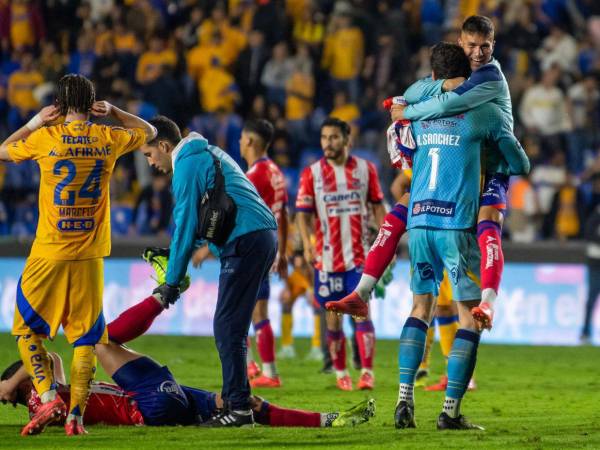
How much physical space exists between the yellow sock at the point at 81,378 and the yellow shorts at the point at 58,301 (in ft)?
0.30

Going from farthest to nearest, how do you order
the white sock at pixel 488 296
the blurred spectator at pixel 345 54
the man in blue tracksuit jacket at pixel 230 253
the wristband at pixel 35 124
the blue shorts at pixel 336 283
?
1. the blurred spectator at pixel 345 54
2. the blue shorts at pixel 336 283
3. the wristband at pixel 35 124
4. the man in blue tracksuit jacket at pixel 230 253
5. the white sock at pixel 488 296

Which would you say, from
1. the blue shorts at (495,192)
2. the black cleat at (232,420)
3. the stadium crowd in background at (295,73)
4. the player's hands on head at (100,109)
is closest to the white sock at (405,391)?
the black cleat at (232,420)

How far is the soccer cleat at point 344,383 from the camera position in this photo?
11.2m

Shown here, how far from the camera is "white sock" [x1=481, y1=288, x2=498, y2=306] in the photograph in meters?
7.72

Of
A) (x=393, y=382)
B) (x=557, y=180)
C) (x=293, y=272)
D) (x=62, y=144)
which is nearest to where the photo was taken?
(x=62, y=144)

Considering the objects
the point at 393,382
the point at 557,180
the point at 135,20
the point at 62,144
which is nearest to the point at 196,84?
the point at 135,20

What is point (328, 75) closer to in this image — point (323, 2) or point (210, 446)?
point (323, 2)

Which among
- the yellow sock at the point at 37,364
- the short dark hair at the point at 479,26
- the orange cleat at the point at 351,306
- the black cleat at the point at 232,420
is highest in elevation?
the short dark hair at the point at 479,26

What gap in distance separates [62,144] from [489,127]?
2738 mm

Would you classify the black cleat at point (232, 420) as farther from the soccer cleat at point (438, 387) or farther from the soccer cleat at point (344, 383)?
the soccer cleat at point (438, 387)

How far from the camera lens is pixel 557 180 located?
60.4 ft

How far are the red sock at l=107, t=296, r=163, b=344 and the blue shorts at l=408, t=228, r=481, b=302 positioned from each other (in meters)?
1.80

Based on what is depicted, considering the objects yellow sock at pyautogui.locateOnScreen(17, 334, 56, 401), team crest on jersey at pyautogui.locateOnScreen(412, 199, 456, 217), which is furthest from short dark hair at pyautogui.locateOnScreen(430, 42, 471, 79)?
yellow sock at pyautogui.locateOnScreen(17, 334, 56, 401)

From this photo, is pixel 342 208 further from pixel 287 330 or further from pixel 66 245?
pixel 66 245
